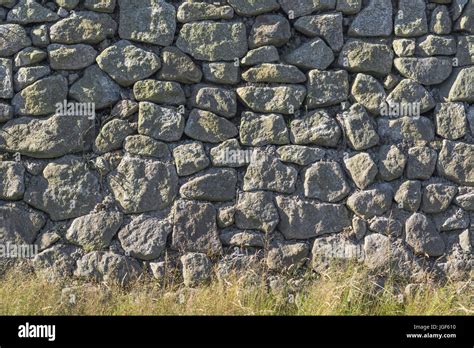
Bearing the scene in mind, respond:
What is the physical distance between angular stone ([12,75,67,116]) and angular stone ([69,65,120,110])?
92 millimetres

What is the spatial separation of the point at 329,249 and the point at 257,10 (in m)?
1.94

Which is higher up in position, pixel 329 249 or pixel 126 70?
pixel 126 70

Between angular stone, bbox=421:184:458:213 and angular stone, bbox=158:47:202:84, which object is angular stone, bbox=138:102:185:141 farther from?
angular stone, bbox=421:184:458:213

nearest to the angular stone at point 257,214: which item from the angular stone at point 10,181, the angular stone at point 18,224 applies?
the angular stone at point 18,224

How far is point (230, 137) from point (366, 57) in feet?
4.07

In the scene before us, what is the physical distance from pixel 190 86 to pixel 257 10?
790mm

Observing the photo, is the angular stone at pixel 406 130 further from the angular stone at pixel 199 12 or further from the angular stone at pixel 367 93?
the angular stone at pixel 199 12

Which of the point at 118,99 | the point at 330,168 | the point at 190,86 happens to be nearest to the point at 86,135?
the point at 118,99

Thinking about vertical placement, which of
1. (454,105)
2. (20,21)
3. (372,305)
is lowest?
(372,305)

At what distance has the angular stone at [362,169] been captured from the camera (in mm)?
5484

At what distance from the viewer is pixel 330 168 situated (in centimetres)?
550

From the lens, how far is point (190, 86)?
5551 millimetres

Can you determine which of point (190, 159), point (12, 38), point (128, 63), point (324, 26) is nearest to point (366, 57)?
point (324, 26)

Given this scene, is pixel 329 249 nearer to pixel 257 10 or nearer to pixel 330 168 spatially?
pixel 330 168
